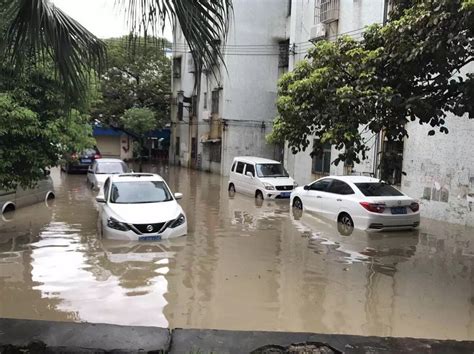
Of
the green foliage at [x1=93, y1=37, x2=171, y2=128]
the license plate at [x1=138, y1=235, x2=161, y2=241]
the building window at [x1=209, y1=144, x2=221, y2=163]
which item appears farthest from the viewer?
the green foliage at [x1=93, y1=37, x2=171, y2=128]

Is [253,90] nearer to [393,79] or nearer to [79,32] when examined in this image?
[393,79]

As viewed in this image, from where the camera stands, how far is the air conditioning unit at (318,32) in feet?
68.6

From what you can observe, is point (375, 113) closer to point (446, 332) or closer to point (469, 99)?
point (469, 99)

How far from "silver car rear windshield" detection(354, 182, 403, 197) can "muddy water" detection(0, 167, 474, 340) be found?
3.44 feet

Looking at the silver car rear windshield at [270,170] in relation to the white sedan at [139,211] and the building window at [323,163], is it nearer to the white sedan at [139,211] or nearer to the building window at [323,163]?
the building window at [323,163]

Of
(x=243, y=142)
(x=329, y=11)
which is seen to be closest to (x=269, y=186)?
(x=329, y=11)

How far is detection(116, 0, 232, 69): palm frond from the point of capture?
2629mm

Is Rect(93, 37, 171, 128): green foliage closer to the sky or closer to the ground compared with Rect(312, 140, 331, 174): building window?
closer to the sky

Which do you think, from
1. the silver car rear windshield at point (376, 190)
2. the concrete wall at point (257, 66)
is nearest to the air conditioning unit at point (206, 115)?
the concrete wall at point (257, 66)

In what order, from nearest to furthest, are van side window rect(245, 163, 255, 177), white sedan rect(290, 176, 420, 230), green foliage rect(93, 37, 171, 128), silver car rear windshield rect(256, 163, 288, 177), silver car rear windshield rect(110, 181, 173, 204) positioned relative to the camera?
silver car rear windshield rect(110, 181, 173, 204), white sedan rect(290, 176, 420, 230), silver car rear windshield rect(256, 163, 288, 177), van side window rect(245, 163, 255, 177), green foliage rect(93, 37, 171, 128)

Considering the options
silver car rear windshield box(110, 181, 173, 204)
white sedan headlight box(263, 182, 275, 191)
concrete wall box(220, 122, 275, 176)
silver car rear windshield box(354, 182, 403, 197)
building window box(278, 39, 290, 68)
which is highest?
building window box(278, 39, 290, 68)

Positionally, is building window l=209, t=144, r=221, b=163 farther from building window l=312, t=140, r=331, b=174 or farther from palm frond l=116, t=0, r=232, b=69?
palm frond l=116, t=0, r=232, b=69

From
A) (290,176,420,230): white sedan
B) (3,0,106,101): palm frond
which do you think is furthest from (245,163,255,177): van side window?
(3,0,106,101): palm frond

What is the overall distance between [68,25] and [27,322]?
221 cm
